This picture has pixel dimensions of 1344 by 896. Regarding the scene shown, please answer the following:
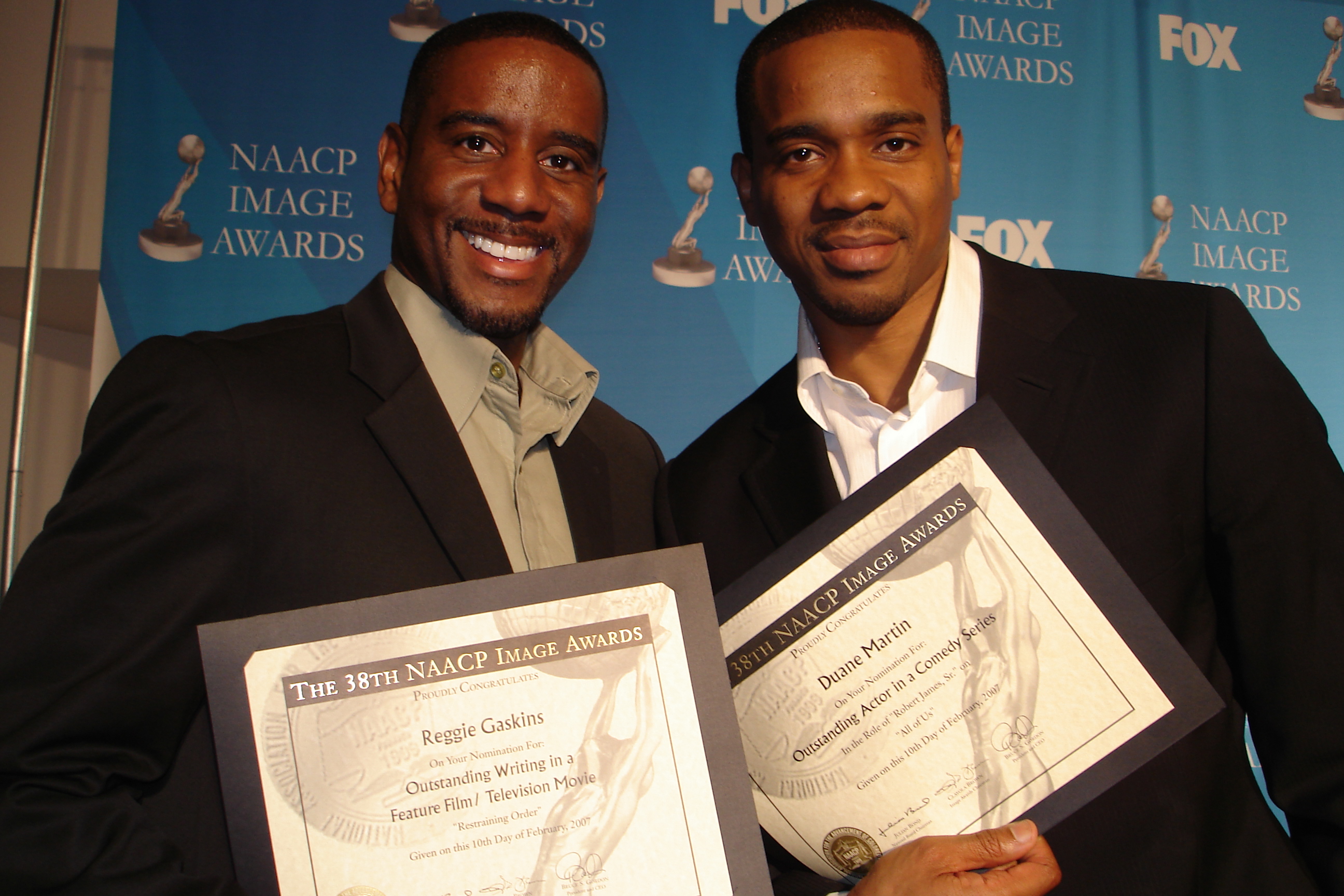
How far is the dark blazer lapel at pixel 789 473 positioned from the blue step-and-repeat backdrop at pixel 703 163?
1964 millimetres

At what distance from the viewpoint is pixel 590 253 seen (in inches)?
144

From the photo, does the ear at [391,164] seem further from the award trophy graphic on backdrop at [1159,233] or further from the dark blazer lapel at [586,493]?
the award trophy graphic on backdrop at [1159,233]

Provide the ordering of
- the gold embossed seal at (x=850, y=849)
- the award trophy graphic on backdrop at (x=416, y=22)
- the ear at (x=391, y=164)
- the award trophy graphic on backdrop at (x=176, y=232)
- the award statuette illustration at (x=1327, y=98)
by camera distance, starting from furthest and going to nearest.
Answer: the award statuette illustration at (x=1327, y=98), the award trophy graphic on backdrop at (x=416, y=22), the award trophy graphic on backdrop at (x=176, y=232), the ear at (x=391, y=164), the gold embossed seal at (x=850, y=849)

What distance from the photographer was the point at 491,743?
102 cm

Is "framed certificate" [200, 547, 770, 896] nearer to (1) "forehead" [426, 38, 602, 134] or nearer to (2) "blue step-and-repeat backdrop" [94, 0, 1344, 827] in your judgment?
(1) "forehead" [426, 38, 602, 134]

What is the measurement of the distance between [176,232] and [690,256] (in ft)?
6.28

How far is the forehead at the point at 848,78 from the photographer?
5.07 feet

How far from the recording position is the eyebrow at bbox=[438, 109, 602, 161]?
5.06 feet

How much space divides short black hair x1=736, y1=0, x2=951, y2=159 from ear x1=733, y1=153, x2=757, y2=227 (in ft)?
0.30

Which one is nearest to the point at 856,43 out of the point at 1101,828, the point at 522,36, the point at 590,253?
the point at 522,36

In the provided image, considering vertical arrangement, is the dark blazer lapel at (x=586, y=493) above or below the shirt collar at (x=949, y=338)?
below
